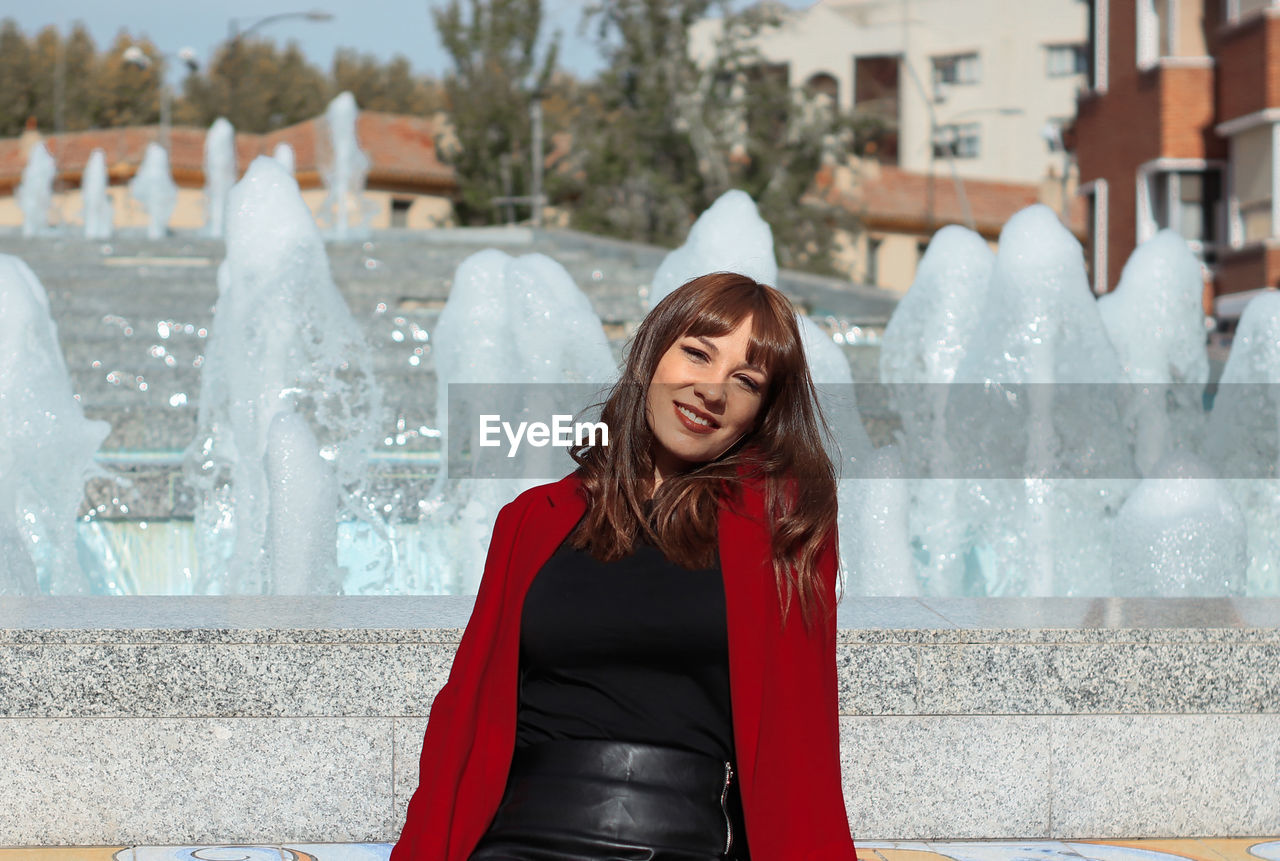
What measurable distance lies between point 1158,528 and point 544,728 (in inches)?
133

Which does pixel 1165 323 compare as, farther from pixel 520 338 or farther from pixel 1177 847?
pixel 1177 847

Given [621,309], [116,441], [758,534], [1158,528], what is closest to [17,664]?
[758,534]

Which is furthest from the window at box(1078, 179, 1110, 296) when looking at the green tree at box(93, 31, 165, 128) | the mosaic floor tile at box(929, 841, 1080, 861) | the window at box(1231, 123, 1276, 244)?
the green tree at box(93, 31, 165, 128)

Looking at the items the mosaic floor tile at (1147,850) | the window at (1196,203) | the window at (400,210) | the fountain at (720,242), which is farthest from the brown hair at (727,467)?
the window at (400,210)

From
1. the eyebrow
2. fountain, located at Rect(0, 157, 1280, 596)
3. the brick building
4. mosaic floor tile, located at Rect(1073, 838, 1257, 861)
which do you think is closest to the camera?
the eyebrow

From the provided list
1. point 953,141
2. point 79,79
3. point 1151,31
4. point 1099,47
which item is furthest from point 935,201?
point 79,79

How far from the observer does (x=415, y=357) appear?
9461mm

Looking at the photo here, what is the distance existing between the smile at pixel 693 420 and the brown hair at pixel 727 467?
0.20ft

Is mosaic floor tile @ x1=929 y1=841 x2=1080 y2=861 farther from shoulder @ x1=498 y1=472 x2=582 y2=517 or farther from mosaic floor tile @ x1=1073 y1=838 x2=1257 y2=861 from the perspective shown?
shoulder @ x1=498 y1=472 x2=582 y2=517

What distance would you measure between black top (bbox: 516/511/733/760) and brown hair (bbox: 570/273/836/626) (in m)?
0.06

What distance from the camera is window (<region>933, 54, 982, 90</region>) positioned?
196 feet

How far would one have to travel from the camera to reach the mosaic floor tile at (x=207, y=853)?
3500mm

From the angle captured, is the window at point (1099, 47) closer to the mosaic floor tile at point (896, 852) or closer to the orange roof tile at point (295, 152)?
the orange roof tile at point (295, 152)

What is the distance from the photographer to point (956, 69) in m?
60.2
